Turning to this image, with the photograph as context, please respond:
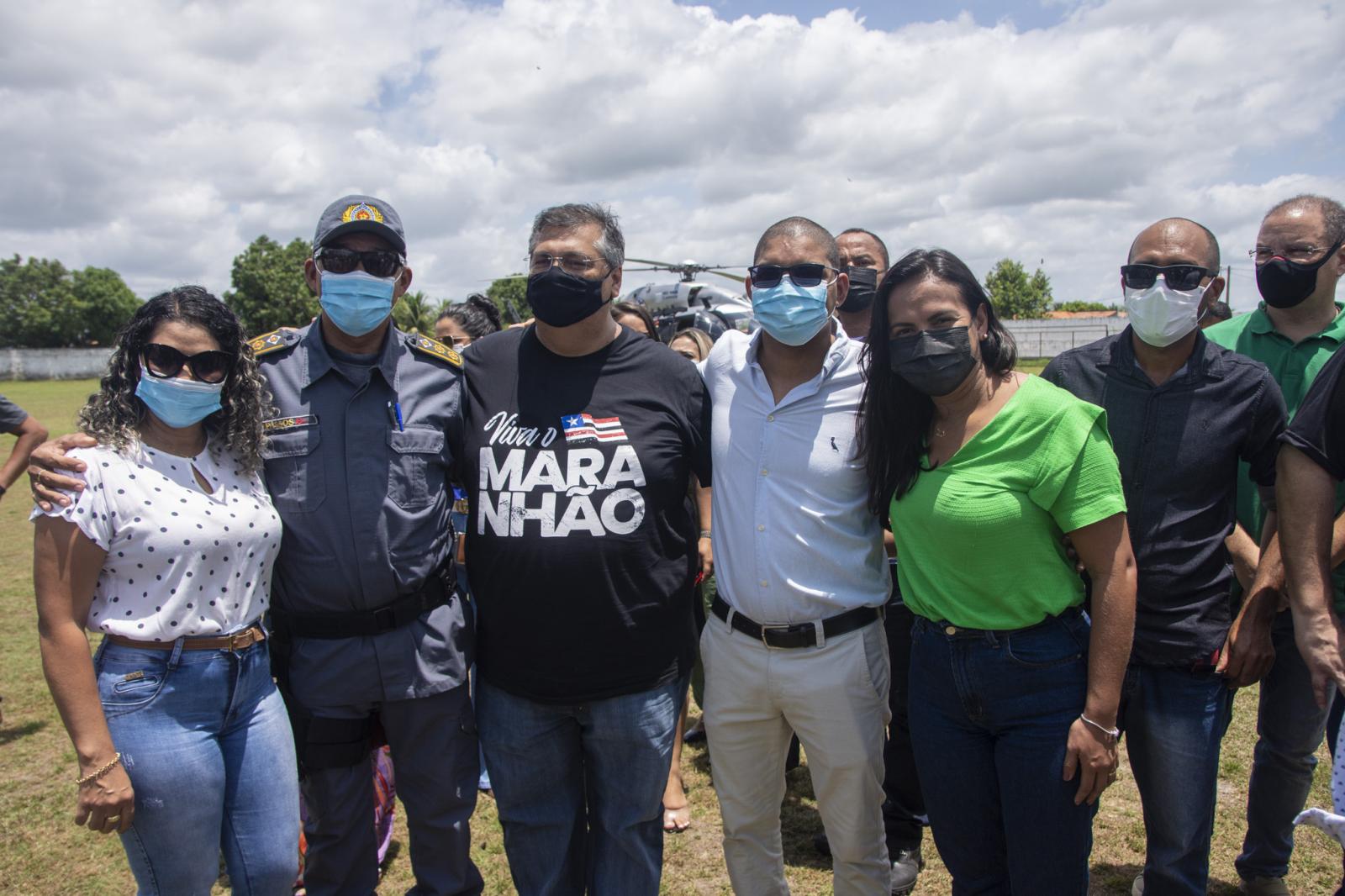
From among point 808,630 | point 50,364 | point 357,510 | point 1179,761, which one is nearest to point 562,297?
point 357,510

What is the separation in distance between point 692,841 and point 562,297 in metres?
2.64

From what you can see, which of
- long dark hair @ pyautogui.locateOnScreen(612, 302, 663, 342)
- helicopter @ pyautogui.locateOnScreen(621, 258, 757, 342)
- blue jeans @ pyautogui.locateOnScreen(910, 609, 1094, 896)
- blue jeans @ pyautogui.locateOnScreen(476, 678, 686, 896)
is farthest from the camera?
helicopter @ pyautogui.locateOnScreen(621, 258, 757, 342)

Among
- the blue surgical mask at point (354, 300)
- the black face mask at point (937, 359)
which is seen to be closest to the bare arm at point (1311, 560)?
the black face mask at point (937, 359)

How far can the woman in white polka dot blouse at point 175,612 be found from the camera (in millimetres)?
2139

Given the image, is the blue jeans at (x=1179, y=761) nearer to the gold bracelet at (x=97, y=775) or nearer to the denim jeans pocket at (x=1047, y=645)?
the denim jeans pocket at (x=1047, y=645)

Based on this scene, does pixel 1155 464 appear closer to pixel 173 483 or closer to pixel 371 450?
pixel 371 450

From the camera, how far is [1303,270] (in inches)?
118

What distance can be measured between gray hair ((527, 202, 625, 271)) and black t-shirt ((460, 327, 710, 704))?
13.0 inches

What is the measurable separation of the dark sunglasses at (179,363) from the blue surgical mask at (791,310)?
5.35ft

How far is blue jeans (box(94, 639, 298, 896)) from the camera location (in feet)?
7.27

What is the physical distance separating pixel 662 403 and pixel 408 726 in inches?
51.2

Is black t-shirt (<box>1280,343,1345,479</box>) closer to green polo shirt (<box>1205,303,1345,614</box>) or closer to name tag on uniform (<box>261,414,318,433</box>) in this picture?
green polo shirt (<box>1205,303,1345,614</box>)

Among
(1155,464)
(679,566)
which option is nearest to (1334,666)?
(1155,464)

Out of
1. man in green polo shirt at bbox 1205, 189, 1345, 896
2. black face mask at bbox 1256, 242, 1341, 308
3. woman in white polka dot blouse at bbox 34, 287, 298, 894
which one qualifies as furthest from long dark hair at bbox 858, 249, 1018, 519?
woman in white polka dot blouse at bbox 34, 287, 298, 894
